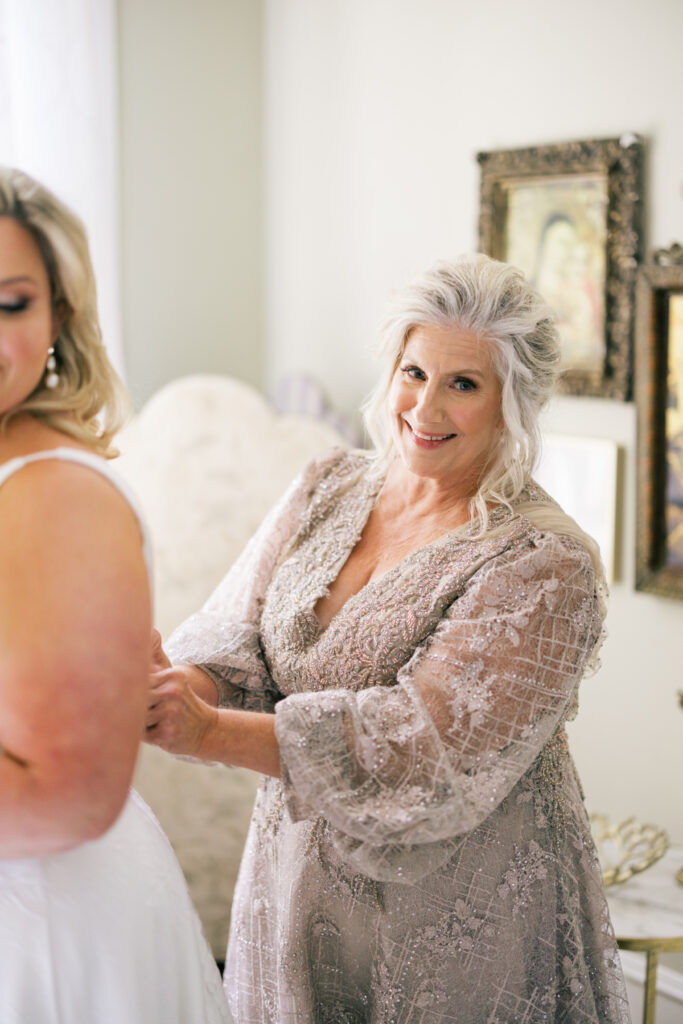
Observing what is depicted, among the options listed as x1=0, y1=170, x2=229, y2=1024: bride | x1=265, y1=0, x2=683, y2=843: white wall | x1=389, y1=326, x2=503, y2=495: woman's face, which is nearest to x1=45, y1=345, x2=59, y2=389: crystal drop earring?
x1=0, y1=170, x2=229, y2=1024: bride

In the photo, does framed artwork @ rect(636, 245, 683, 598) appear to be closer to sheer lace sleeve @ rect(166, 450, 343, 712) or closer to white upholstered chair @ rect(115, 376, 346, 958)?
sheer lace sleeve @ rect(166, 450, 343, 712)

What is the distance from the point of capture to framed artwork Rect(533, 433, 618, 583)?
7.90 feet

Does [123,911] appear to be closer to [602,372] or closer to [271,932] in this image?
[271,932]

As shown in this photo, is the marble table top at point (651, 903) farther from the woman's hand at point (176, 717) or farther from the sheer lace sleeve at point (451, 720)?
the woman's hand at point (176, 717)

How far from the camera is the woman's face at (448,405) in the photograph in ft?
4.98

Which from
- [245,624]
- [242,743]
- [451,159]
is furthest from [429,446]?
[451,159]

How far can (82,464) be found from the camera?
0.92 meters

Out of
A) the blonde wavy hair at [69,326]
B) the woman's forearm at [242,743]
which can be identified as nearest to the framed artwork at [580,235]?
the woman's forearm at [242,743]

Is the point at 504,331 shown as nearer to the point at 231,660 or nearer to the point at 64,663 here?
the point at 231,660

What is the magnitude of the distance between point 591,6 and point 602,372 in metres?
0.82

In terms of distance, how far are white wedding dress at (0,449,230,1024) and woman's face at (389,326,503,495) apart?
0.67m

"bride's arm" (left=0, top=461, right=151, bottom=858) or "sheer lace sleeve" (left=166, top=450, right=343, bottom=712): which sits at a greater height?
"bride's arm" (left=0, top=461, right=151, bottom=858)

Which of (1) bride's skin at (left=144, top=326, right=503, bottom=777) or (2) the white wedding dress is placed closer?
(2) the white wedding dress

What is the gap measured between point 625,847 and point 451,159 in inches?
69.3
